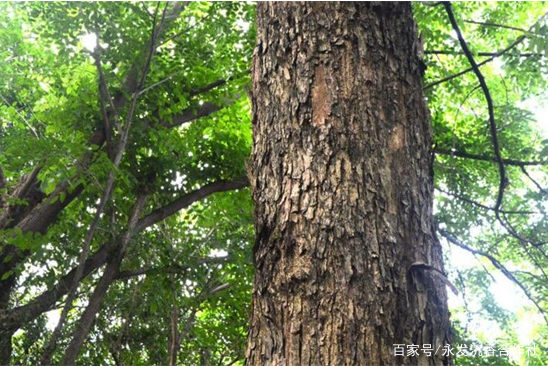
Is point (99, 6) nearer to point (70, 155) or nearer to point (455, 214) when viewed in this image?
point (70, 155)

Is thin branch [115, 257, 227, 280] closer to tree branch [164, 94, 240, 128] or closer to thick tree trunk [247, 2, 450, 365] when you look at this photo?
tree branch [164, 94, 240, 128]

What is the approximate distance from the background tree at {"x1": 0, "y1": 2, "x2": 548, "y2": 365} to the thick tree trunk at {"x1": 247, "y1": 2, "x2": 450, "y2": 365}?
10.0 feet

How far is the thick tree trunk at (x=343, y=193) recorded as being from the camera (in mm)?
1447

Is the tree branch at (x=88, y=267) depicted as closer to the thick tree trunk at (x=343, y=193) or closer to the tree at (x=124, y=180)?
the tree at (x=124, y=180)

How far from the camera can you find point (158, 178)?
6312mm

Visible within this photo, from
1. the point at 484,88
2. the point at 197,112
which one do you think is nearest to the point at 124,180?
the point at 197,112

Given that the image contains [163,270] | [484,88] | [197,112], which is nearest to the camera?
[484,88]

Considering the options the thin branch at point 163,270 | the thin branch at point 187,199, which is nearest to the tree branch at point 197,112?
the thin branch at point 187,199

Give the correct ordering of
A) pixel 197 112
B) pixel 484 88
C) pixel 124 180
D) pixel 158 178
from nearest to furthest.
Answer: pixel 484 88, pixel 124 180, pixel 158 178, pixel 197 112

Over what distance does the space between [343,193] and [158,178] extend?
4956mm

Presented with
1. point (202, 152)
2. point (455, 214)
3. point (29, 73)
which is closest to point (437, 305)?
point (455, 214)

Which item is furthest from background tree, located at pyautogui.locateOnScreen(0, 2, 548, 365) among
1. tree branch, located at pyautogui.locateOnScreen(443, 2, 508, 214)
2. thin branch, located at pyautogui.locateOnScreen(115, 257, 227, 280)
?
tree branch, located at pyautogui.locateOnScreen(443, 2, 508, 214)

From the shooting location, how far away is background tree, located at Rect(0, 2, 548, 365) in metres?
5.20

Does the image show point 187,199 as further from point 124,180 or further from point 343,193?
point 343,193
